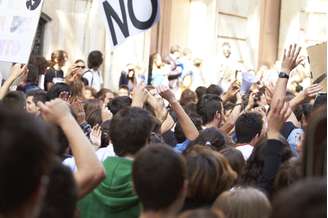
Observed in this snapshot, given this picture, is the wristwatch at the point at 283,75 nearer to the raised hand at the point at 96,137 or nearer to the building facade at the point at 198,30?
the raised hand at the point at 96,137

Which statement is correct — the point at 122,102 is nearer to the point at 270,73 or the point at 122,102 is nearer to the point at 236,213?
the point at 236,213

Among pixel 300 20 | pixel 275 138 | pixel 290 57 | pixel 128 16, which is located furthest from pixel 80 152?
pixel 300 20

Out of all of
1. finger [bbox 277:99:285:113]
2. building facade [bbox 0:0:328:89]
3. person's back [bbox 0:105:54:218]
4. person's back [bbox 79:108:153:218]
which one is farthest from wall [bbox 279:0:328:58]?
person's back [bbox 0:105:54:218]

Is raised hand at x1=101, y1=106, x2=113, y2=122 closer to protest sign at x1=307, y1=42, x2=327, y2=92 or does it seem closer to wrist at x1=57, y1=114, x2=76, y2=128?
protest sign at x1=307, y1=42, x2=327, y2=92

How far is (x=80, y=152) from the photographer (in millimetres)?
4004

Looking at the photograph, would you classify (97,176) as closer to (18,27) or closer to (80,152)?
(80,152)

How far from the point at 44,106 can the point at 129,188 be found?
2.46 ft

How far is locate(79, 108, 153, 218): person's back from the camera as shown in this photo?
452 centimetres

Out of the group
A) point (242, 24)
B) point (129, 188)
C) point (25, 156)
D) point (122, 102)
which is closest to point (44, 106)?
point (129, 188)

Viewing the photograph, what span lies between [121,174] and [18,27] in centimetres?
398

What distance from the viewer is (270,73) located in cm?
2059

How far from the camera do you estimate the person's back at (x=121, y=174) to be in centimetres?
452

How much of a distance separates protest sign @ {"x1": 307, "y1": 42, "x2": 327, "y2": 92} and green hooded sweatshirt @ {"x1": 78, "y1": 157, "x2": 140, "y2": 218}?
2807mm

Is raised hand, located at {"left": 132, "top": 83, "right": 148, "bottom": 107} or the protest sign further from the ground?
the protest sign
